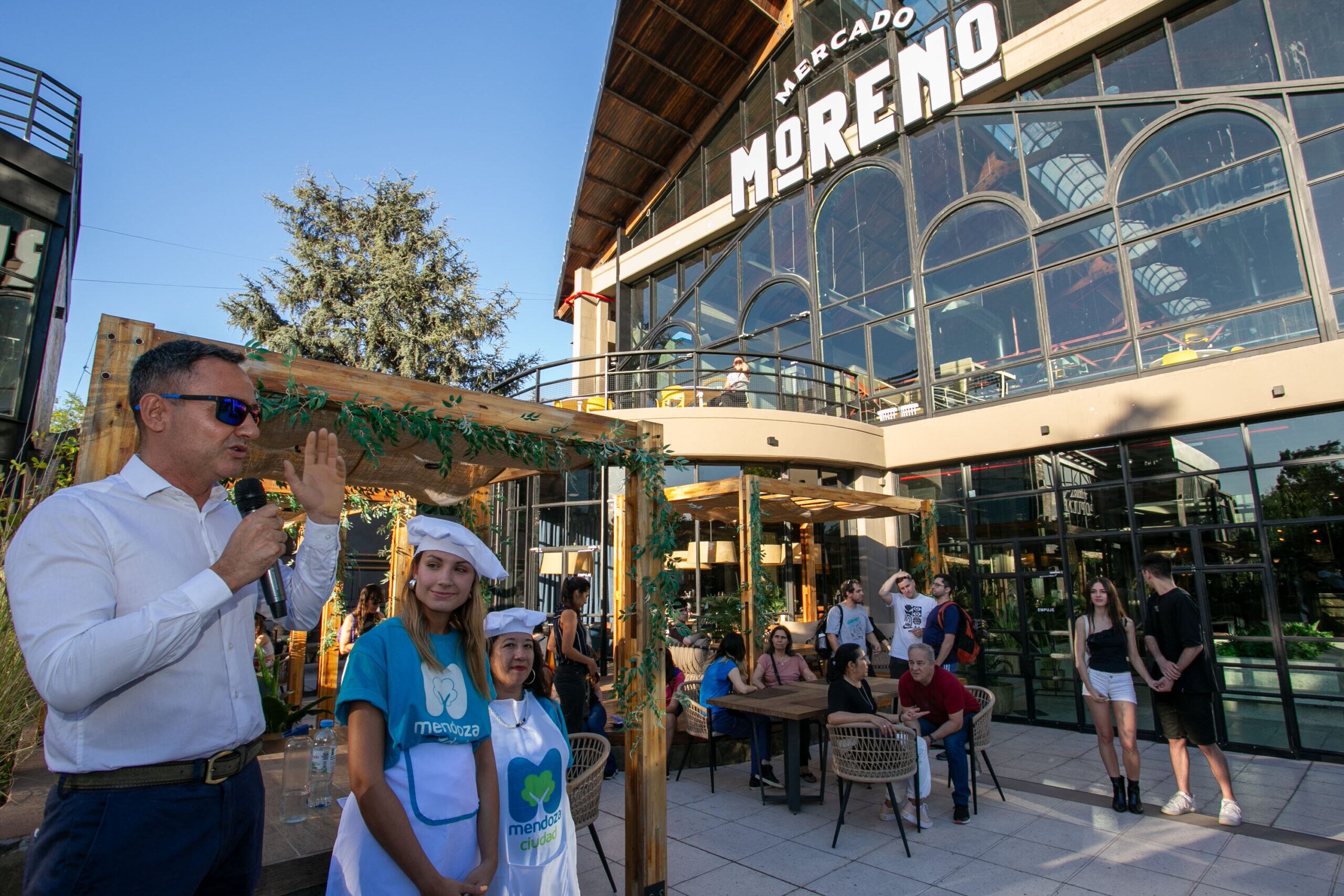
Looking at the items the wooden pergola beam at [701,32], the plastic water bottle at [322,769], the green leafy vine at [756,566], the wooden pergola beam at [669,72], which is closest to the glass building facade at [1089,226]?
the wooden pergola beam at [701,32]

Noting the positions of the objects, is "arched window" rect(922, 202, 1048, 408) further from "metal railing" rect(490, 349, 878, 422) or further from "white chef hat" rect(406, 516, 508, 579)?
"white chef hat" rect(406, 516, 508, 579)

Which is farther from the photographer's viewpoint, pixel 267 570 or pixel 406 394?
pixel 406 394

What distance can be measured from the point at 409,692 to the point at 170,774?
595mm

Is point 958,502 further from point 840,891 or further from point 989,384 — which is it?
point 840,891

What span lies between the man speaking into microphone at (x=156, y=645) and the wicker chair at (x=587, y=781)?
6.98ft

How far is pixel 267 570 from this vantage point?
62.0 inches

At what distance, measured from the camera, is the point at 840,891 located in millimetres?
4055

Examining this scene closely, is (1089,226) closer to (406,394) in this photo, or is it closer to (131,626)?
(406,394)

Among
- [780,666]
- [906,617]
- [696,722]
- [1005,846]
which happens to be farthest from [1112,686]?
[696,722]

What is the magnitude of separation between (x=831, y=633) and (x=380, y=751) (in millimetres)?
6520

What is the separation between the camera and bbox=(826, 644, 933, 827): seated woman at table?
5016mm

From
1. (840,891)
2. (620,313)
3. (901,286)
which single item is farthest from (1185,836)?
(620,313)

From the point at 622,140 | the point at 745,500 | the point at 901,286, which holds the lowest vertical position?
the point at 745,500

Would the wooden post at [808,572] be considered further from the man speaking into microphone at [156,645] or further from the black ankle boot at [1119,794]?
the man speaking into microphone at [156,645]
